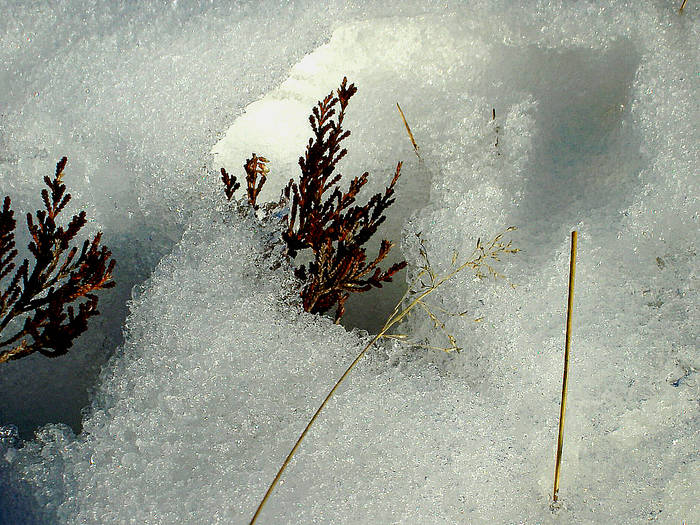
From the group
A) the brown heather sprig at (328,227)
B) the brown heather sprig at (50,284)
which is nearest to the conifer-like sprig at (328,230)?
the brown heather sprig at (328,227)

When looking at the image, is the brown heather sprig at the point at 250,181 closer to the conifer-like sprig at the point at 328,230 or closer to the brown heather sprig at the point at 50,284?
the conifer-like sprig at the point at 328,230

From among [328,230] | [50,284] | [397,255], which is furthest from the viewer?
[397,255]

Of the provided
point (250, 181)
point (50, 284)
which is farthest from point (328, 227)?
point (50, 284)

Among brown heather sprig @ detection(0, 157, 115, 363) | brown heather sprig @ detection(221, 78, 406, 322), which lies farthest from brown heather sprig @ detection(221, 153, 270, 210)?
brown heather sprig @ detection(0, 157, 115, 363)

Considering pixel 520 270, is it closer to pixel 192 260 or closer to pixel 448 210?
pixel 448 210

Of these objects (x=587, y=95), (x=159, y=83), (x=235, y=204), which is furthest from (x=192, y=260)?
(x=587, y=95)

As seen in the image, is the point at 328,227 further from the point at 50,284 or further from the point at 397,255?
the point at 50,284
